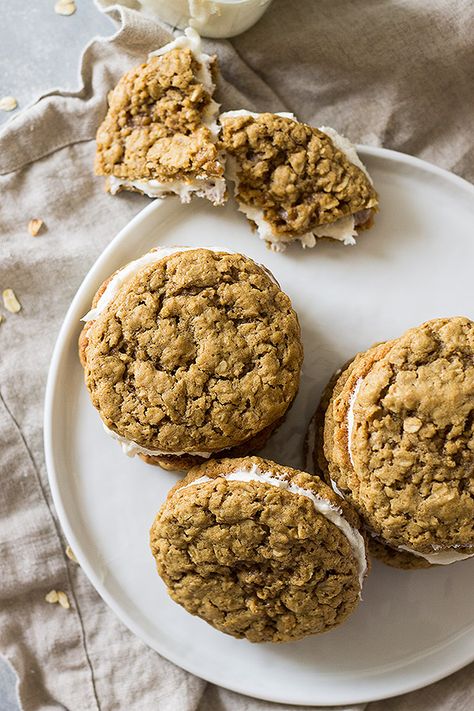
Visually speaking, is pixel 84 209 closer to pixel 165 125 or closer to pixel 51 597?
pixel 165 125

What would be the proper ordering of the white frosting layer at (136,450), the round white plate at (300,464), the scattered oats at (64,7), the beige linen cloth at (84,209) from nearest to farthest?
the white frosting layer at (136,450)
the round white plate at (300,464)
the beige linen cloth at (84,209)
the scattered oats at (64,7)

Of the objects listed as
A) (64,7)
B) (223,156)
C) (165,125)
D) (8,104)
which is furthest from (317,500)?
(64,7)

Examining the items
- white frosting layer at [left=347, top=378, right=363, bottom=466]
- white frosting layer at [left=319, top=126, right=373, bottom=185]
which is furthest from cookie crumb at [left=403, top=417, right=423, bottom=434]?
white frosting layer at [left=319, top=126, right=373, bottom=185]

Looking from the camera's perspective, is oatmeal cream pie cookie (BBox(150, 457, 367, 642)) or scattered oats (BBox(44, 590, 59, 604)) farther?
scattered oats (BBox(44, 590, 59, 604))

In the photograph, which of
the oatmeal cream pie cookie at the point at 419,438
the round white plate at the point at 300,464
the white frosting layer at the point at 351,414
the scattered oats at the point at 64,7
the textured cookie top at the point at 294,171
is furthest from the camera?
the scattered oats at the point at 64,7

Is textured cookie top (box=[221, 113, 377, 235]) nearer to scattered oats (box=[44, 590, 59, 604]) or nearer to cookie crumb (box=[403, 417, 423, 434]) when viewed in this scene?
cookie crumb (box=[403, 417, 423, 434])

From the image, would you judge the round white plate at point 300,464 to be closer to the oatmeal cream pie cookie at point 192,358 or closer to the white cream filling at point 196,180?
the white cream filling at point 196,180

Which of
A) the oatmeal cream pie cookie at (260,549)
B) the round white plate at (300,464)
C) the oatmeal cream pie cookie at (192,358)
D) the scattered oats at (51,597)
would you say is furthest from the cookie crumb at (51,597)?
the oatmeal cream pie cookie at (192,358)
